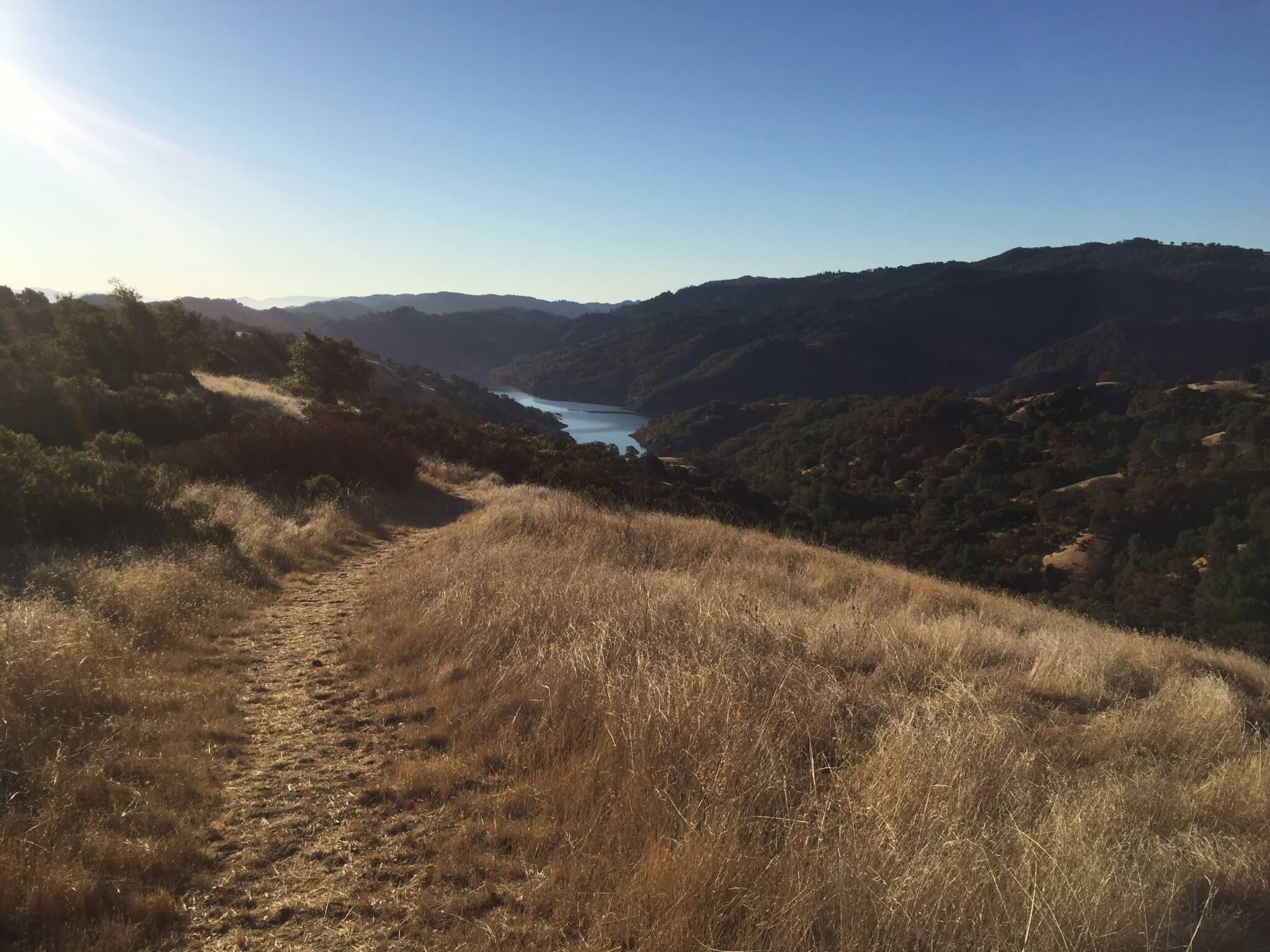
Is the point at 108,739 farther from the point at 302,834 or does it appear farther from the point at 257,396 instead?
the point at 257,396

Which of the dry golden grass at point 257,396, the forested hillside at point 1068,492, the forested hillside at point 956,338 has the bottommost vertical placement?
the forested hillside at point 1068,492

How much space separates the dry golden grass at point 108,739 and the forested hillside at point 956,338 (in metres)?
96.9

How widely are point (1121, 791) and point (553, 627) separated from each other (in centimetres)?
371

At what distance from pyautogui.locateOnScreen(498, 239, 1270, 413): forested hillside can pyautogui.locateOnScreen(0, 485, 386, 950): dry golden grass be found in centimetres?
9691

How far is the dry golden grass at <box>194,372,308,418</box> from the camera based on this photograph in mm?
20984

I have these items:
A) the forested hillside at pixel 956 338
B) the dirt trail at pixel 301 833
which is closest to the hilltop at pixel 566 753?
the dirt trail at pixel 301 833

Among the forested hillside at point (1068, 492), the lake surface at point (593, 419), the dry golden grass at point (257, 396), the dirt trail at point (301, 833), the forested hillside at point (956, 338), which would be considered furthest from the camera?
the forested hillside at point (956, 338)

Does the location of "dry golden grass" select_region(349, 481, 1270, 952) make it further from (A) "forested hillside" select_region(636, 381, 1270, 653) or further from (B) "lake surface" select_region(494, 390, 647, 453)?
(B) "lake surface" select_region(494, 390, 647, 453)

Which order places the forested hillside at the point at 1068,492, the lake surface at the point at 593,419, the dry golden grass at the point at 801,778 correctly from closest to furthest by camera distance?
1. the dry golden grass at the point at 801,778
2. the forested hillside at the point at 1068,492
3. the lake surface at the point at 593,419

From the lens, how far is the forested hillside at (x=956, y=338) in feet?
313

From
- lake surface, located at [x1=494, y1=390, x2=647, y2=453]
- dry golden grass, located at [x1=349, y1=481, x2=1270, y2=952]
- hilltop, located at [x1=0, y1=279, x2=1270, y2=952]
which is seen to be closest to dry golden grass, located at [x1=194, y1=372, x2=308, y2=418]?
hilltop, located at [x1=0, y1=279, x2=1270, y2=952]

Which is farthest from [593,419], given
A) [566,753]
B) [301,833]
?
[301,833]

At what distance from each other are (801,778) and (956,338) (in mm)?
132280

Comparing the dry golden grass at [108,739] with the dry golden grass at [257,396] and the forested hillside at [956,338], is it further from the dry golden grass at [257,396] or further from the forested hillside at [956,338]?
the forested hillside at [956,338]
